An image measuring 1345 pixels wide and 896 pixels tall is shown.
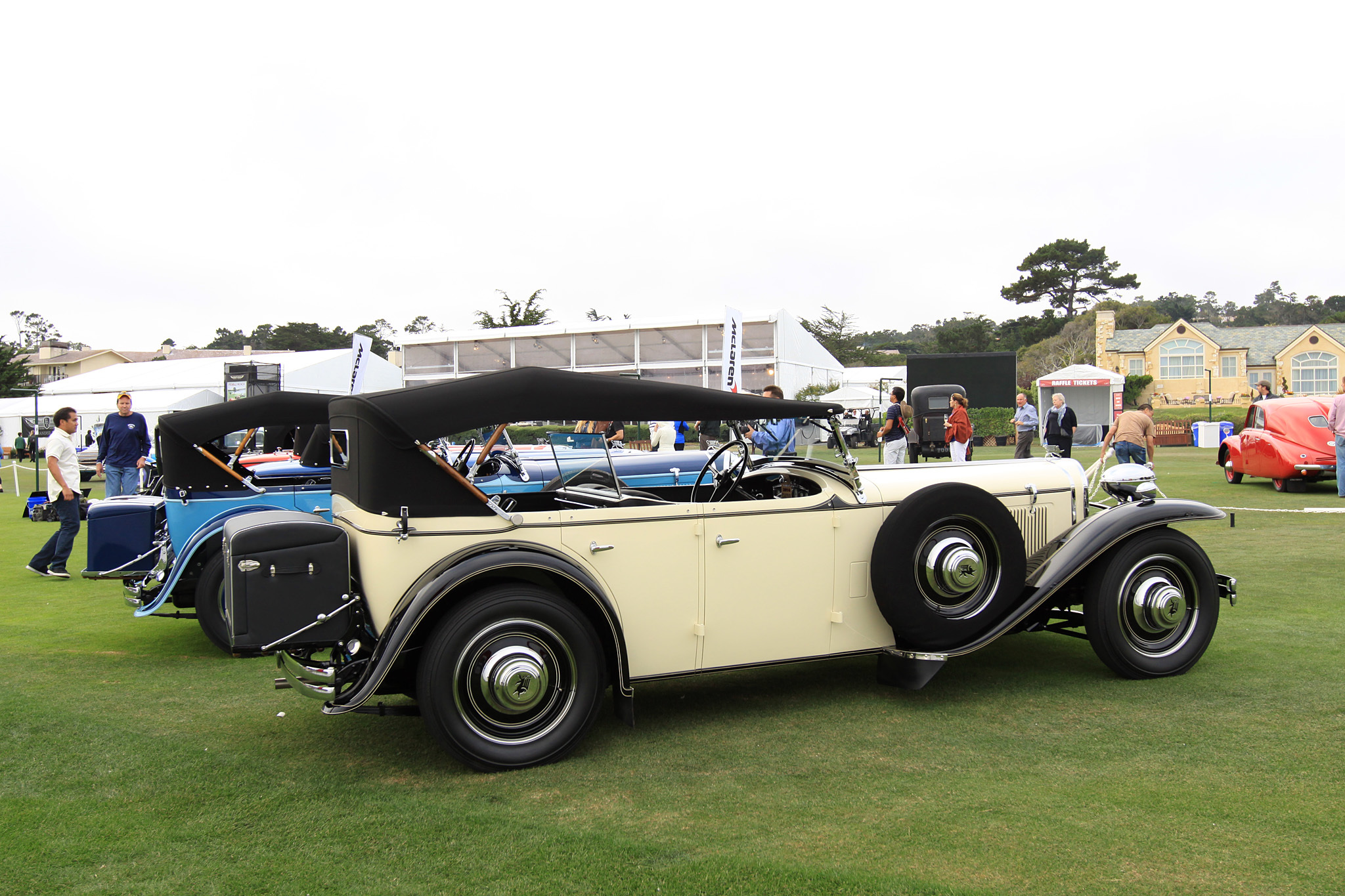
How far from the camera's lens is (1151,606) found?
4605 millimetres

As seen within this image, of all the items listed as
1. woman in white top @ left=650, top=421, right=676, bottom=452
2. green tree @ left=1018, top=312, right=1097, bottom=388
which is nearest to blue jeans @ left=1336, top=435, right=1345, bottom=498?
woman in white top @ left=650, top=421, right=676, bottom=452

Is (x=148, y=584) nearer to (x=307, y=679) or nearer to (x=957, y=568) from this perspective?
(x=307, y=679)

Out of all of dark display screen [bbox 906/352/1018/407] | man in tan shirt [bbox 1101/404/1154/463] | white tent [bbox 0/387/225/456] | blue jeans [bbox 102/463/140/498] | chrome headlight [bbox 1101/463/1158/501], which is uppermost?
dark display screen [bbox 906/352/1018/407]

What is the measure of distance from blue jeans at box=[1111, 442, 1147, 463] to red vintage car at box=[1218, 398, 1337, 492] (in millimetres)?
2932

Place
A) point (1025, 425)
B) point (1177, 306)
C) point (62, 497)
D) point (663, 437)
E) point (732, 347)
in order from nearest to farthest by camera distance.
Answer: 1. point (62, 497)
2. point (732, 347)
3. point (663, 437)
4. point (1025, 425)
5. point (1177, 306)

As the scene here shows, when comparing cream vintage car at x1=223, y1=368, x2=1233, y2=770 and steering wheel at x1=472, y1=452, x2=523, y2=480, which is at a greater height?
steering wheel at x1=472, y1=452, x2=523, y2=480

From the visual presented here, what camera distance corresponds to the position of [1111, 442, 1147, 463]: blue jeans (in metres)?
11.9

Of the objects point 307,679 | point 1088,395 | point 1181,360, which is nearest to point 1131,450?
point 307,679

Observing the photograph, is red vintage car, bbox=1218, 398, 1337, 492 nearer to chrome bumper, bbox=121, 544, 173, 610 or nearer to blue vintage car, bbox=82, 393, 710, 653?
blue vintage car, bbox=82, 393, 710, 653

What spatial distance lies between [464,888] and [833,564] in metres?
2.23

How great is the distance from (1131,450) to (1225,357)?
5241 centimetres

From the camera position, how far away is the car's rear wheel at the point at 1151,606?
455cm

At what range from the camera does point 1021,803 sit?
3.15 metres

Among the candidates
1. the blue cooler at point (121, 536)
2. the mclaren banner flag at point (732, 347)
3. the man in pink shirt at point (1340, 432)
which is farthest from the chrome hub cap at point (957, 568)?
the man in pink shirt at point (1340, 432)
